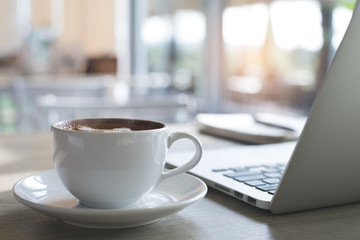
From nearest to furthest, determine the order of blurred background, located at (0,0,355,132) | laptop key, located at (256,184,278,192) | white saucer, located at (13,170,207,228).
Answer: white saucer, located at (13,170,207,228), laptop key, located at (256,184,278,192), blurred background, located at (0,0,355,132)

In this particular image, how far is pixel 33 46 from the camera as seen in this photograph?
4754mm

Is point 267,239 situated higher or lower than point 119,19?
lower

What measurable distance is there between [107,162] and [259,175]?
202 mm

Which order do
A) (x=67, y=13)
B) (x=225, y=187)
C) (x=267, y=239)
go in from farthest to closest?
(x=67, y=13), (x=225, y=187), (x=267, y=239)

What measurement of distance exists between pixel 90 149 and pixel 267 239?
0.16m

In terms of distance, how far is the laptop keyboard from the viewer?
1.60ft

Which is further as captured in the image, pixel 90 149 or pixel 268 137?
pixel 268 137

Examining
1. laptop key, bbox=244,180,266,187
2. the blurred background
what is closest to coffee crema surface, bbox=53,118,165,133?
laptop key, bbox=244,180,266,187

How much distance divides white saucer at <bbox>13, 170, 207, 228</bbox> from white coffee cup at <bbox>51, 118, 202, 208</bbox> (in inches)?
0.8

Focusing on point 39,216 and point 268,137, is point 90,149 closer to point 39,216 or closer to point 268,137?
point 39,216

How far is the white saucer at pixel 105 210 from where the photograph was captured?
362 millimetres

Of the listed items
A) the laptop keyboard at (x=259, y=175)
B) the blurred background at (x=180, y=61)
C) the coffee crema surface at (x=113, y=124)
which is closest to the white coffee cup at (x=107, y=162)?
the coffee crema surface at (x=113, y=124)

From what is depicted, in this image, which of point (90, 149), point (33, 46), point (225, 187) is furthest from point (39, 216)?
point (33, 46)

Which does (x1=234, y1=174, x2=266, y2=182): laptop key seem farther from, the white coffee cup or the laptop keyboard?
the white coffee cup
